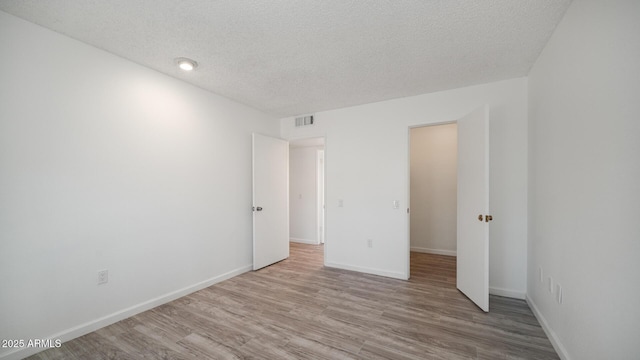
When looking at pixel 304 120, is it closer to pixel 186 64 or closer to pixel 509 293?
pixel 186 64

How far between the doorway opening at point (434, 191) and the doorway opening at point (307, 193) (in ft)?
6.47

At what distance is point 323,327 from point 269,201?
7.34 feet

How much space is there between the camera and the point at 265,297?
9.27 feet

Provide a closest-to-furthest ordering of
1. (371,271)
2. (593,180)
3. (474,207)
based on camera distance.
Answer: (593,180) < (474,207) < (371,271)

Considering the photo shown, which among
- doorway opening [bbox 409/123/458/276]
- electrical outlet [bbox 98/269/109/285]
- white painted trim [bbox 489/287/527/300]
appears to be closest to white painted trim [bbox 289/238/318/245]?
doorway opening [bbox 409/123/458/276]

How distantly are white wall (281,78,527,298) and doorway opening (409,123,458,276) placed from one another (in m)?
1.33

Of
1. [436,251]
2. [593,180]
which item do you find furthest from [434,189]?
[593,180]

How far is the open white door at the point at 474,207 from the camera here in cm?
242

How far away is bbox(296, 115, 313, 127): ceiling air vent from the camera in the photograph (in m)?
4.12

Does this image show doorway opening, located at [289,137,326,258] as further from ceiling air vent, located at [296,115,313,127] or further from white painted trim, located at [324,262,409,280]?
white painted trim, located at [324,262,409,280]

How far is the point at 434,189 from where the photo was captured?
4.70 m

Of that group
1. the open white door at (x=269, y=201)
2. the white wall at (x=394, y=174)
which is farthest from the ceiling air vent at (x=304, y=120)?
the open white door at (x=269, y=201)

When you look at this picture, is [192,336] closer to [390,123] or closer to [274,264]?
[274,264]

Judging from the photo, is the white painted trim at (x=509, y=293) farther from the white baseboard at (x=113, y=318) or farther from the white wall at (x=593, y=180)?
the white baseboard at (x=113, y=318)
